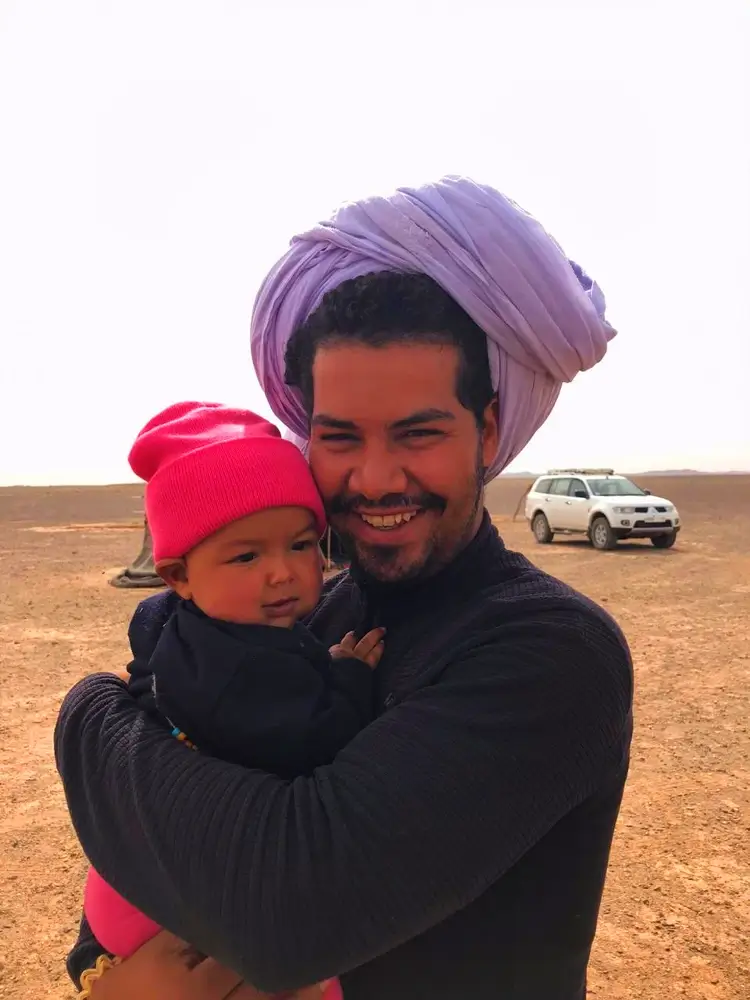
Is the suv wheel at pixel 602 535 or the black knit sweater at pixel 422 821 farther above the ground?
the black knit sweater at pixel 422 821

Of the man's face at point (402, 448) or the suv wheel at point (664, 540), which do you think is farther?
the suv wheel at point (664, 540)

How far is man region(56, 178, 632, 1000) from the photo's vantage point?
46.4 inches

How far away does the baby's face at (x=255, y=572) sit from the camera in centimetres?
182

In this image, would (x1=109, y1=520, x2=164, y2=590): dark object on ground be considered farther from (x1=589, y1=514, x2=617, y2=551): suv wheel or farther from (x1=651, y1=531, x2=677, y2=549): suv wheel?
(x1=651, y1=531, x2=677, y2=549): suv wheel

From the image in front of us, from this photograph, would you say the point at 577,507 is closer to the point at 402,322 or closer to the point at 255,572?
the point at 255,572

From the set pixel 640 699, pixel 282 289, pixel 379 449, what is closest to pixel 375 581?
pixel 379 449

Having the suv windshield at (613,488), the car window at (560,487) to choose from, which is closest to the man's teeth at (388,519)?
the suv windshield at (613,488)

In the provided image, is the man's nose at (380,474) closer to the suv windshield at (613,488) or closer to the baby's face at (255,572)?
the baby's face at (255,572)

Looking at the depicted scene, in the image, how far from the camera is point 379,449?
1.63m

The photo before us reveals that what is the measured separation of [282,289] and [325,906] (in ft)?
4.46

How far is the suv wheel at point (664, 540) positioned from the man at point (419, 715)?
1768 centimetres

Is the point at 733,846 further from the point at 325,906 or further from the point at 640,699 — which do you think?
the point at 325,906

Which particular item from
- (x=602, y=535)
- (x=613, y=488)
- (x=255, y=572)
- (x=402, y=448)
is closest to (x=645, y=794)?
(x=255, y=572)

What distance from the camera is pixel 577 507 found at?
19594mm
